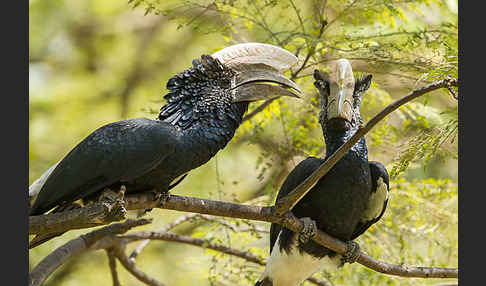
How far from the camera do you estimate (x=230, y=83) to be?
3373mm

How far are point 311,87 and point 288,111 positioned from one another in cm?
26

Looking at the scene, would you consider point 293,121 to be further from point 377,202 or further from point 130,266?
point 130,266

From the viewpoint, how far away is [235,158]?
6.08 metres

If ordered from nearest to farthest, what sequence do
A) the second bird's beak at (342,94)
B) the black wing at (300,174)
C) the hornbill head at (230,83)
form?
the hornbill head at (230,83)
the black wing at (300,174)
the second bird's beak at (342,94)

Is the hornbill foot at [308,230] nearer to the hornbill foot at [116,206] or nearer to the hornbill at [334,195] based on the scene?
the hornbill at [334,195]

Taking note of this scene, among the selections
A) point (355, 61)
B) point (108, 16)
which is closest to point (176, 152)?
point (355, 61)

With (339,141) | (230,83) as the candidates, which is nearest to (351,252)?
(339,141)

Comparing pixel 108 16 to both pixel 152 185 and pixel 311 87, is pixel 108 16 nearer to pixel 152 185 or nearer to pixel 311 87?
pixel 311 87

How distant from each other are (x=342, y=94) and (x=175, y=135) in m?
1.21

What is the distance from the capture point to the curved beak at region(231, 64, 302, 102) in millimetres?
3312

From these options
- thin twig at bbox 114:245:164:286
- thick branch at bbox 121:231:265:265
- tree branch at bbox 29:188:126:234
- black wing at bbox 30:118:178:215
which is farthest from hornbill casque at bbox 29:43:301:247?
thin twig at bbox 114:245:164:286

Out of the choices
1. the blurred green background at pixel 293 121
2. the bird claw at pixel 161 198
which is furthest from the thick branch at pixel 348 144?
the bird claw at pixel 161 198

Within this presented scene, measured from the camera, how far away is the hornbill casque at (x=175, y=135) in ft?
9.84

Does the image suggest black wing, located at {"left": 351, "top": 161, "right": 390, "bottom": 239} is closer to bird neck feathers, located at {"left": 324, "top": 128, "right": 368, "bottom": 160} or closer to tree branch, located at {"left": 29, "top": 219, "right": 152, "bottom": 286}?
bird neck feathers, located at {"left": 324, "top": 128, "right": 368, "bottom": 160}
